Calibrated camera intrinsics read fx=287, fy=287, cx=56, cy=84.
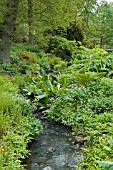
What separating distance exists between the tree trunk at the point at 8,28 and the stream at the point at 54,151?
594 cm

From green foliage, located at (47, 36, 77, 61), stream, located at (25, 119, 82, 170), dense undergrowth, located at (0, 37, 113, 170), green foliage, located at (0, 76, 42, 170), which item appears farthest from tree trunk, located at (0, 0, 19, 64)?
green foliage, located at (47, 36, 77, 61)

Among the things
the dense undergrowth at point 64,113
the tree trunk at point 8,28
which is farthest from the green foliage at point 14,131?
the tree trunk at point 8,28

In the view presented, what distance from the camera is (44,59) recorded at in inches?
603

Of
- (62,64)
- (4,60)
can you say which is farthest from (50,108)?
(62,64)

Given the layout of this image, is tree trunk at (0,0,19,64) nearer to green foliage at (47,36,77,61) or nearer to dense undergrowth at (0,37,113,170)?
dense undergrowth at (0,37,113,170)

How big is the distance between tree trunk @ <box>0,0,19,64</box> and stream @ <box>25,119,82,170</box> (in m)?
5.94

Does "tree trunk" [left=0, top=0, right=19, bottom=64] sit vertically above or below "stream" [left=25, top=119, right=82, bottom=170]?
above

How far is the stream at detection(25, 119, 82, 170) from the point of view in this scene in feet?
15.4

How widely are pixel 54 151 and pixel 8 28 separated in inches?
286

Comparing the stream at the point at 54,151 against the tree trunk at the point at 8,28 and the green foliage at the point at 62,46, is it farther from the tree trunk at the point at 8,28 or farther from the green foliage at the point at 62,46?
the green foliage at the point at 62,46

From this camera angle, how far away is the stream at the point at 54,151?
4695mm

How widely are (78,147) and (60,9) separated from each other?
7.54 meters

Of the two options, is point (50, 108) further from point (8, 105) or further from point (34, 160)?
point (34, 160)

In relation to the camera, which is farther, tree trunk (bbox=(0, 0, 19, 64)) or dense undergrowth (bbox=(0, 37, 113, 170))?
tree trunk (bbox=(0, 0, 19, 64))
